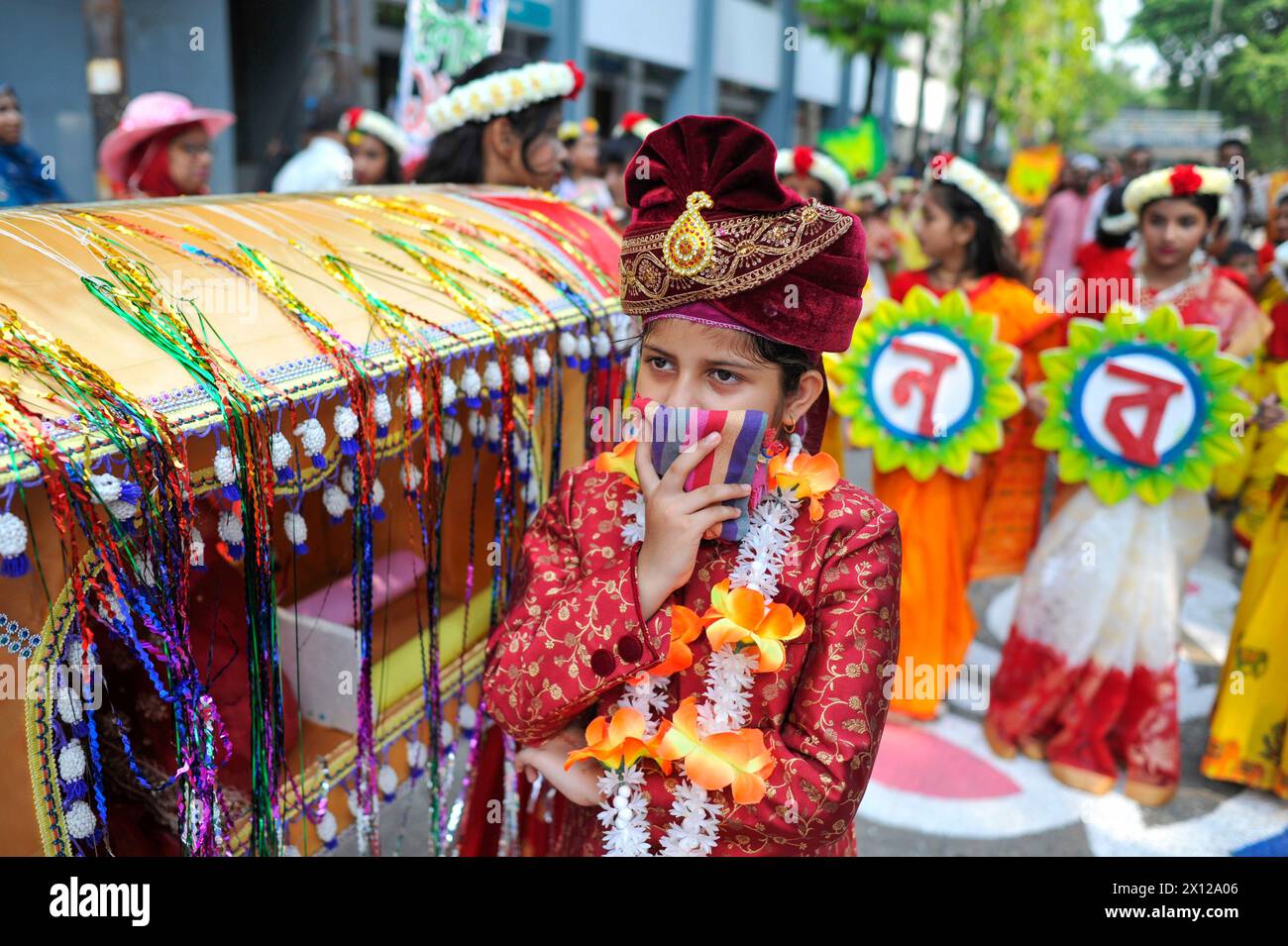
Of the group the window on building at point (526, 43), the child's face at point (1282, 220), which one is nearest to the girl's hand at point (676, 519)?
the child's face at point (1282, 220)

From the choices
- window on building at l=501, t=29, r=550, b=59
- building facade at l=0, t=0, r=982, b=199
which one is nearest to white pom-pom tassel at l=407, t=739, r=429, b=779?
building facade at l=0, t=0, r=982, b=199

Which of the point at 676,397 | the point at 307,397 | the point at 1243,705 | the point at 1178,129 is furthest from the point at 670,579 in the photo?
the point at 1178,129

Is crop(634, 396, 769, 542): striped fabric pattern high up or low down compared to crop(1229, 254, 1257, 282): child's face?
up

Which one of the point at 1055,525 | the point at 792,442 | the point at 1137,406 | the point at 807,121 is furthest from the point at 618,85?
the point at 792,442

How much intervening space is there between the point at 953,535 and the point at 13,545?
2.89 metres

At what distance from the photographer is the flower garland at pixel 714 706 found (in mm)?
1237

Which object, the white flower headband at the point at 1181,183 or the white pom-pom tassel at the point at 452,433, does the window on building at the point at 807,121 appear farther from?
the white pom-pom tassel at the point at 452,433

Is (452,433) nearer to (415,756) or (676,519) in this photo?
(415,756)

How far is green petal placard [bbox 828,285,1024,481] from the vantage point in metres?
3.04

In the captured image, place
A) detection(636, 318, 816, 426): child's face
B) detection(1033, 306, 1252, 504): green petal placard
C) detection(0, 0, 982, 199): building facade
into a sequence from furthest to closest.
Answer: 1. detection(0, 0, 982, 199): building facade
2. detection(1033, 306, 1252, 504): green petal placard
3. detection(636, 318, 816, 426): child's face

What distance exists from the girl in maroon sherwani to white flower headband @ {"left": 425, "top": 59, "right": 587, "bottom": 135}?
5.81 feet

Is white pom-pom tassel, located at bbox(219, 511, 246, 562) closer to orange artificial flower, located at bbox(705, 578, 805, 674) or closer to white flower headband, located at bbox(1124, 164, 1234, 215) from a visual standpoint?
orange artificial flower, located at bbox(705, 578, 805, 674)

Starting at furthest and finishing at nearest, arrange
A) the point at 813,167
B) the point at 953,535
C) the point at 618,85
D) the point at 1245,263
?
the point at 618,85 → the point at 1245,263 → the point at 813,167 → the point at 953,535

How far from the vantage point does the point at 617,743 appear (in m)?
1.28
